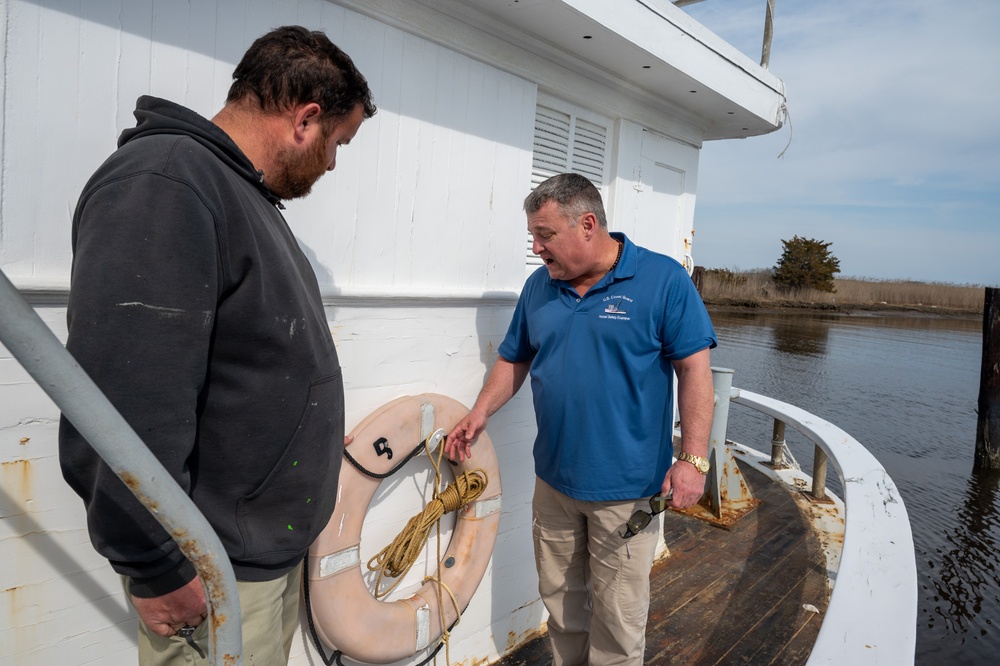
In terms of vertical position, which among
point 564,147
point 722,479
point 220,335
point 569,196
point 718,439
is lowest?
point 722,479

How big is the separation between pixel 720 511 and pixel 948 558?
3.09 metres

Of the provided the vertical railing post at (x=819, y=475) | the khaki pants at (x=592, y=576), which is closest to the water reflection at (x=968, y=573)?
the vertical railing post at (x=819, y=475)

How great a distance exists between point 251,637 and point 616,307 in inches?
51.4

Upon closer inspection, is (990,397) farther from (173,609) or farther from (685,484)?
(173,609)

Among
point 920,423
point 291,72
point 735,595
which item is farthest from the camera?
point 920,423

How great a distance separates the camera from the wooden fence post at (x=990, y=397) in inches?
321

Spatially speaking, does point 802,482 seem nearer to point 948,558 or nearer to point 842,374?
point 948,558

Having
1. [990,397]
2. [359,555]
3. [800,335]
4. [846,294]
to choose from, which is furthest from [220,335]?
[846,294]

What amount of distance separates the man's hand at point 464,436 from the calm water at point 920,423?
11.6 feet

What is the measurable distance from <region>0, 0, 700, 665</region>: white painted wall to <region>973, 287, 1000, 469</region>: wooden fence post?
7.53m

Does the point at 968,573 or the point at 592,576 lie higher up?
the point at 592,576

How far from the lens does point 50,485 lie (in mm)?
1364

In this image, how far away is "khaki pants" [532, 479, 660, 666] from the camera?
1979mm

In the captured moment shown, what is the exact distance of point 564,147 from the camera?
264cm
